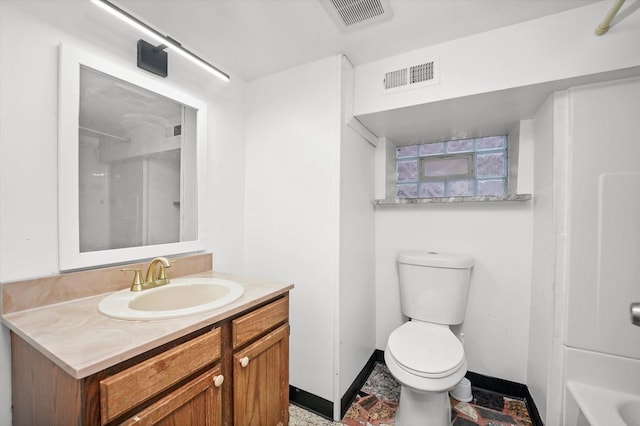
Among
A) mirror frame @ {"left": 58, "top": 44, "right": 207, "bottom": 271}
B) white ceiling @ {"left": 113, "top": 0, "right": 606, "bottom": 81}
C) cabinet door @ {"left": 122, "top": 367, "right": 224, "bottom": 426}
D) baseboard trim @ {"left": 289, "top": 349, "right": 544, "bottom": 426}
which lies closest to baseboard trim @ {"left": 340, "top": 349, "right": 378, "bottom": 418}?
baseboard trim @ {"left": 289, "top": 349, "right": 544, "bottom": 426}

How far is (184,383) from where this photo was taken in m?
0.86

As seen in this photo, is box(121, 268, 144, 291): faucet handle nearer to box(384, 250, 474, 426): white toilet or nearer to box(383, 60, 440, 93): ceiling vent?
box(384, 250, 474, 426): white toilet

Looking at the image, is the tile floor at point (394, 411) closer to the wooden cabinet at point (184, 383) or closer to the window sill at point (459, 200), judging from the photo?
the wooden cabinet at point (184, 383)

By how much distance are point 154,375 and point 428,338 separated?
1.43m

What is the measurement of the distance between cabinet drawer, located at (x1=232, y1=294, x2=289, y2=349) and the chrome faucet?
441mm

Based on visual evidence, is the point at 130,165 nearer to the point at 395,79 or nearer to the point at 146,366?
the point at 146,366

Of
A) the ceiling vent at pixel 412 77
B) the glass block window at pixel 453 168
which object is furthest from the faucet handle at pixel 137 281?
the glass block window at pixel 453 168

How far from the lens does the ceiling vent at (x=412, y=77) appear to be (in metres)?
1.50

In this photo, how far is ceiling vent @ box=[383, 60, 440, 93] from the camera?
4.92 feet

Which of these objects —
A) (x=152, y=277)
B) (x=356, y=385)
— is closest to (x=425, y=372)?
(x=356, y=385)

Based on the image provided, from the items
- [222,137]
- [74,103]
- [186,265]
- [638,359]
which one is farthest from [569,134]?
[74,103]

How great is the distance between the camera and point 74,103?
1.09m

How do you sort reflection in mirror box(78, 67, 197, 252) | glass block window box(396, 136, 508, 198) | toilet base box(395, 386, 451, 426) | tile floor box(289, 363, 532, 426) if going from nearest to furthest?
reflection in mirror box(78, 67, 197, 252), toilet base box(395, 386, 451, 426), tile floor box(289, 363, 532, 426), glass block window box(396, 136, 508, 198)

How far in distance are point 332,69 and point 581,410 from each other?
6.83 ft
